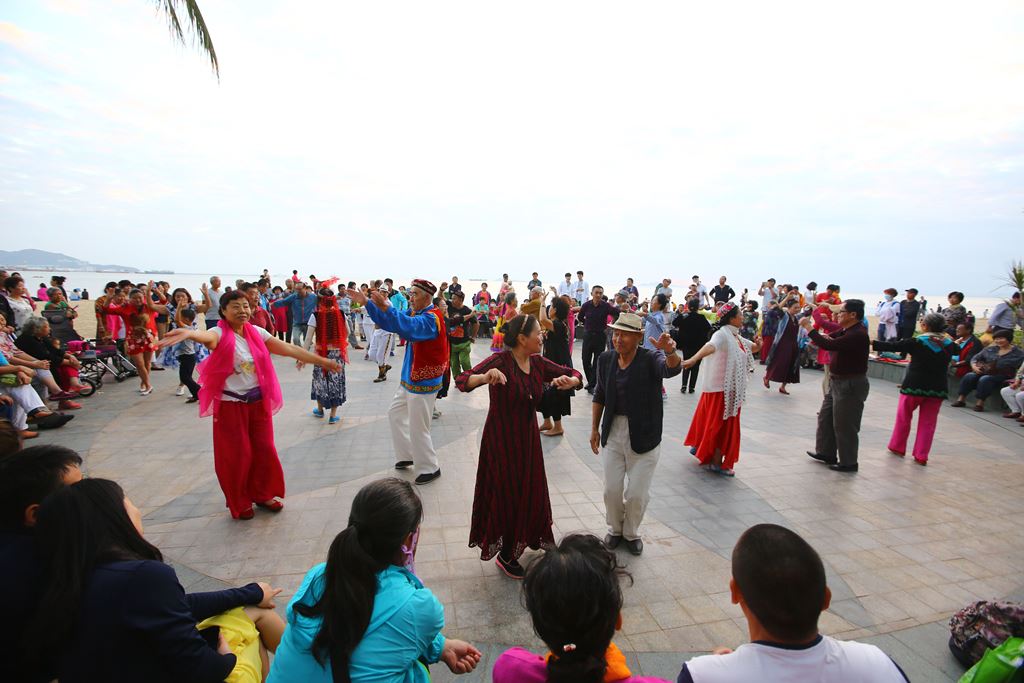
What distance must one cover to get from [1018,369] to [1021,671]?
9334 mm

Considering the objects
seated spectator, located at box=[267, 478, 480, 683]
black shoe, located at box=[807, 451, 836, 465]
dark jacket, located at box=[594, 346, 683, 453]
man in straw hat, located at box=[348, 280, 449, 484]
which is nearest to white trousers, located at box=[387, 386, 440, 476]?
man in straw hat, located at box=[348, 280, 449, 484]

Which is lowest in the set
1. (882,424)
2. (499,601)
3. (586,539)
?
(499,601)

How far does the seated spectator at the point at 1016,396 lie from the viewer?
8312mm

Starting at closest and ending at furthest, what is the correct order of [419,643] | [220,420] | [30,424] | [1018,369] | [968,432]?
[419,643], [220,420], [30,424], [968,432], [1018,369]

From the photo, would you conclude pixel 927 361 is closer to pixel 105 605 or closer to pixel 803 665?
pixel 803 665

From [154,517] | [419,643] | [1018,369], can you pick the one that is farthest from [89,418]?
→ [1018,369]

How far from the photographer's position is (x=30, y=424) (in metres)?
7.13

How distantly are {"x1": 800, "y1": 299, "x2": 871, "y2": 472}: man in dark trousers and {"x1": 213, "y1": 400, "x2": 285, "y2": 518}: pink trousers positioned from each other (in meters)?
5.69

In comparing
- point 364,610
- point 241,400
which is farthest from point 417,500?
point 241,400

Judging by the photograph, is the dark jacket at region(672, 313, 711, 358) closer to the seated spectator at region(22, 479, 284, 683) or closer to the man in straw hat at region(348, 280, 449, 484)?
the man in straw hat at region(348, 280, 449, 484)

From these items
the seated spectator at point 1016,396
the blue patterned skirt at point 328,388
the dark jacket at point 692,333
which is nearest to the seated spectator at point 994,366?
the seated spectator at point 1016,396

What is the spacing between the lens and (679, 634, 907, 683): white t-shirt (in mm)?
1298

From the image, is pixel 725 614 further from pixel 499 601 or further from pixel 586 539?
pixel 586 539

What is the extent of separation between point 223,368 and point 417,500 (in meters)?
3.12
